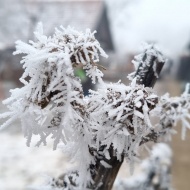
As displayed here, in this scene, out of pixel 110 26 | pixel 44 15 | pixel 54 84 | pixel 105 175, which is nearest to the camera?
pixel 54 84

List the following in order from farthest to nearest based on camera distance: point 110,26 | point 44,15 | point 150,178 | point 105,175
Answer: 1. point 110,26
2. point 44,15
3. point 150,178
4. point 105,175

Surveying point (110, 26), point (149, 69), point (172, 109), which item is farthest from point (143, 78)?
point (110, 26)

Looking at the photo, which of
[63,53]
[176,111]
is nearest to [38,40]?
[63,53]

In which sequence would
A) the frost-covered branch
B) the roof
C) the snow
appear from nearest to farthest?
the frost-covered branch < the snow < the roof

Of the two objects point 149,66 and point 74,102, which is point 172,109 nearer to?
point 149,66

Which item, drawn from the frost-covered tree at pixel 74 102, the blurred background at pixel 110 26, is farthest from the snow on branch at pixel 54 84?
the blurred background at pixel 110 26

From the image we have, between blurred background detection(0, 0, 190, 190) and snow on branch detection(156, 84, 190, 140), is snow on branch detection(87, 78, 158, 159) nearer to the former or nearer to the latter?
snow on branch detection(156, 84, 190, 140)

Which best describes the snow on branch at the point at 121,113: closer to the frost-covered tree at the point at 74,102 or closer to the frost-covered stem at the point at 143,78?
the frost-covered tree at the point at 74,102

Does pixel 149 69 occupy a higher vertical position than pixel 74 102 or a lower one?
higher

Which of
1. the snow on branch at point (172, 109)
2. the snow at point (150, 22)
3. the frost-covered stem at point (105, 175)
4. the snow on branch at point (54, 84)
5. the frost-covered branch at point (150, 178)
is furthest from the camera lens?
the snow at point (150, 22)

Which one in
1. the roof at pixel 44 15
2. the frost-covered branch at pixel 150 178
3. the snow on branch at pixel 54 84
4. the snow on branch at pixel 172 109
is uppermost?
the roof at pixel 44 15

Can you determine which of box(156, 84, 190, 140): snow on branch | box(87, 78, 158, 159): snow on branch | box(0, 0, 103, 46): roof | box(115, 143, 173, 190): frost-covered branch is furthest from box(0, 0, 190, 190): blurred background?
box(87, 78, 158, 159): snow on branch

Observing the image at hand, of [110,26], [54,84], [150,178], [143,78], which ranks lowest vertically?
[54,84]

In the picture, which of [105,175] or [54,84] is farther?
[105,175]
